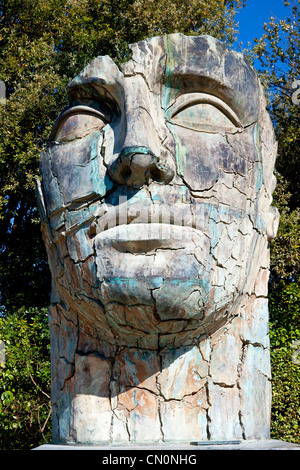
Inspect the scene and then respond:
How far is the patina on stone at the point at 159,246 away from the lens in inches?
111

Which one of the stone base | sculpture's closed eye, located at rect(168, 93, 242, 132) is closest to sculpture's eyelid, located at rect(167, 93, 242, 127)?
sculpture's closed eye, located at rect(168, 93, 242, 132)

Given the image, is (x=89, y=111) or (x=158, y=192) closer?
(x=158, y=192)

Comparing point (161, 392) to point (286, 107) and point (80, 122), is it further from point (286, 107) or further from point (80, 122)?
point (286, 107)

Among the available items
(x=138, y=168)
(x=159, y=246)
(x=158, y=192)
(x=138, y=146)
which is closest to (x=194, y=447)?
(x=159, y=246)

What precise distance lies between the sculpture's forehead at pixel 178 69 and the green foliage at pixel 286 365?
Answer: 3.67 metres

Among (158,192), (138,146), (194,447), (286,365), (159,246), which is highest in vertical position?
(138,146)

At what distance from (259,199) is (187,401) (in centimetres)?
121

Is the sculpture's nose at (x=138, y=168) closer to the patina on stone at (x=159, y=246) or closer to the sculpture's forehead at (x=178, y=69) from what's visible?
the patina on stone at (x=159, y=246)

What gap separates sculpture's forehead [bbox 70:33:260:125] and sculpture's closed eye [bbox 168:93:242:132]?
0.04 metres

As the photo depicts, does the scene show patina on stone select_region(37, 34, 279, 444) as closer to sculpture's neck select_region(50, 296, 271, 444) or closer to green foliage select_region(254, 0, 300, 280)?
sculpture's neck select_region(50, 296, 271, 444)

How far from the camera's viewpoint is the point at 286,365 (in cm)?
640

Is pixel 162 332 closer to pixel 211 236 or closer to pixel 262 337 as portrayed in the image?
pixel 211 236

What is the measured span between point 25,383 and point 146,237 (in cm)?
506

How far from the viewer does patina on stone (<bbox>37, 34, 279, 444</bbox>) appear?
2.83 metres
